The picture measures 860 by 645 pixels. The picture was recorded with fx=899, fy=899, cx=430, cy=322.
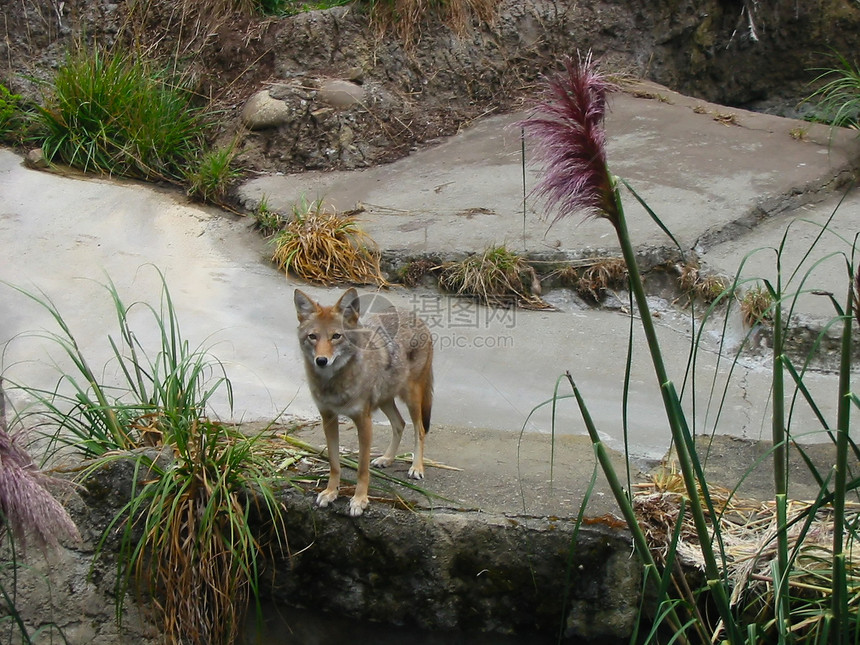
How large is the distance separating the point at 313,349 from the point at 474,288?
3.22m

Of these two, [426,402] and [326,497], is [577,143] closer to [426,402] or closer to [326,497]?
[326,497]

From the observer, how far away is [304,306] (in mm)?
4887

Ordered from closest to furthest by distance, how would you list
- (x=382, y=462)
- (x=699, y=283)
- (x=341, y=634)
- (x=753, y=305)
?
(x=341, y=634), (x=382, y=462), (x=753, y=305), (x=699, y=283)

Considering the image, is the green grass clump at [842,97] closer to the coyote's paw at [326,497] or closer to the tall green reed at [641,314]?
the coyote's paw at [326,497]

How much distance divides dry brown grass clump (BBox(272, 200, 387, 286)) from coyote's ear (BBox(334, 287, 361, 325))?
10.2ft

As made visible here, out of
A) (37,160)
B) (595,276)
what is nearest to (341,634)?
(595,276)

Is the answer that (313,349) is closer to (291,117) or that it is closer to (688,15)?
(291,117)

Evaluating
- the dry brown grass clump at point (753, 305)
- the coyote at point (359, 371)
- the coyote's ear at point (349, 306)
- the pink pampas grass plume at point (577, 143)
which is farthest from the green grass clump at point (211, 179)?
the pink pampas grass plume at point (577, 143)

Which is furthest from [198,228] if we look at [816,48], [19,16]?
[816,48]

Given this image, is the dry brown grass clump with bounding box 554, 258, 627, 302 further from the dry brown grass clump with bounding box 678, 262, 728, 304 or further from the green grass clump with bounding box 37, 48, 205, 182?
the green grass clump with bounding box 37, 48, 205, 182

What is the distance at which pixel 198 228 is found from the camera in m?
8.66

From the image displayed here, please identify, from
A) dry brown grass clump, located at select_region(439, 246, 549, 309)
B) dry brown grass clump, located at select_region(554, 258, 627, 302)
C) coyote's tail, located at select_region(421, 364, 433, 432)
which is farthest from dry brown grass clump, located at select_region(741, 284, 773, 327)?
coyote's tail, located at select_region(421, 364, 433, 432)

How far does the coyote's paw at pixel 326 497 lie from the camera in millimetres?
4605

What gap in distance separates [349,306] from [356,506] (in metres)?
1.05
